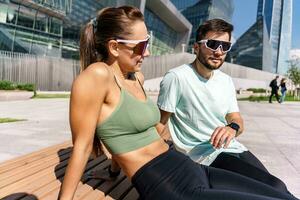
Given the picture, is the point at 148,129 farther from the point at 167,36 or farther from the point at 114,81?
the point at 167,36

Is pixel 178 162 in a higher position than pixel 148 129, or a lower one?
lower

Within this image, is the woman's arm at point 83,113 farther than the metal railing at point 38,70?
No

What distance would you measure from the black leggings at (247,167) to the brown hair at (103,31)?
3.01 feet

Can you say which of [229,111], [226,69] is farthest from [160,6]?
[229,111]

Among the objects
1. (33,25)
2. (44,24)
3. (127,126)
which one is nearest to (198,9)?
(44,24)

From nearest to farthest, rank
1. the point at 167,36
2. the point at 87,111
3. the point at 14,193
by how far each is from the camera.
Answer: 1. the point at 87,111
2. the point at 14,193
3. the point at 167,36

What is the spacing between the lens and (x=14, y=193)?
2.95m

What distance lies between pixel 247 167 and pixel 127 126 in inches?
35.7

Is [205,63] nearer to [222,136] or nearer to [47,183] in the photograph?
[222,136]

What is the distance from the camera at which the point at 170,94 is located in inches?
121

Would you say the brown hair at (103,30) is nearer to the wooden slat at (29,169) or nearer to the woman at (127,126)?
the woman at (127,126)

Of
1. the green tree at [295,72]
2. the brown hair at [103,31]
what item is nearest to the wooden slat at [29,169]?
the brown hair at [103,31]

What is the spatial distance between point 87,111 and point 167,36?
68.3 m

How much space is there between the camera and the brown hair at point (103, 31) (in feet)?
7.84
